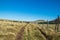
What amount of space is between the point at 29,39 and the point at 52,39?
2942mm

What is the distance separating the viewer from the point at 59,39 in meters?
17.3

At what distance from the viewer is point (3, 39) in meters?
15.8

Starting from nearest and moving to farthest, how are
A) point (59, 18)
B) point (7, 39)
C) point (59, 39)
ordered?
point (7, 39), point (59, 39), point (59, 18)

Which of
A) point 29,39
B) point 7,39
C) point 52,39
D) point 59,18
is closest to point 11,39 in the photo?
point 7,39

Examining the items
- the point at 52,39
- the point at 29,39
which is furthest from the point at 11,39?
the point at 52,39

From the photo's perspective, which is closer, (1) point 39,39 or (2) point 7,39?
(2) point 7,39

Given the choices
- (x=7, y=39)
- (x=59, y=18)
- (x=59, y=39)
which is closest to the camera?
(x=7, y=39)

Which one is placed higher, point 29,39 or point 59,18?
point 59,18

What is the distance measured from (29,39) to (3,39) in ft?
9.86

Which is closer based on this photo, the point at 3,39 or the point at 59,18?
the point at 3,39

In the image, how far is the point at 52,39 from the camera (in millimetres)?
17453

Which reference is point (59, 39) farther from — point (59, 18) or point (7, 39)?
point (59, 18)

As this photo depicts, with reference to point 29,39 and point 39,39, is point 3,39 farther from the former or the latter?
point 39,39

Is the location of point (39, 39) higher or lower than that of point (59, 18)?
lower
